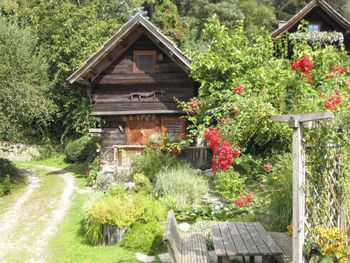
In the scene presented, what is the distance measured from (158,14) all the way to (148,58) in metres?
16.9

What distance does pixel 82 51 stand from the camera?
24.1 meters

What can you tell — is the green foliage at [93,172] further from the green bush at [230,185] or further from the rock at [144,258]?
the rock at [144,258]

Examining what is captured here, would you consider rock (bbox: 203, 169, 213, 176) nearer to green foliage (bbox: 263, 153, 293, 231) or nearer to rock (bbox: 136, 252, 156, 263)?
green foliage (bbox: 263, 153, 293, 231)

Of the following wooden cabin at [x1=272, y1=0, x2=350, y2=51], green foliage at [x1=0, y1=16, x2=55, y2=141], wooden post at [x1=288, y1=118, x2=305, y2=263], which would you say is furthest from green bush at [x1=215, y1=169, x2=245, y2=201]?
wooden cabin at [x1=272, y1=0, x2=350, y2=51]

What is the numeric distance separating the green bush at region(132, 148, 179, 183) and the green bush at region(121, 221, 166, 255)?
4.47 m

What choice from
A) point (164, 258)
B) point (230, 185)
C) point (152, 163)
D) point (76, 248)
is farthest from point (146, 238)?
point (152, 163)

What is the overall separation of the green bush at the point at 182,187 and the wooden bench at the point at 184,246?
3.07 meters

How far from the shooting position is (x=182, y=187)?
11.2 meters

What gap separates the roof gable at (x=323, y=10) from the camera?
22.2 metres

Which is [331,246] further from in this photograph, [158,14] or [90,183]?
[158,14]

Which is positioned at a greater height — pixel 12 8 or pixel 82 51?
pixel 12 8

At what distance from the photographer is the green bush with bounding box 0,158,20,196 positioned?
15.2 metres

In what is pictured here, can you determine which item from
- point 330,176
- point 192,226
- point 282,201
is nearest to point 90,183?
point 192,226

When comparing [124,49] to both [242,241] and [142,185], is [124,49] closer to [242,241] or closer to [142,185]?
[142,185]
